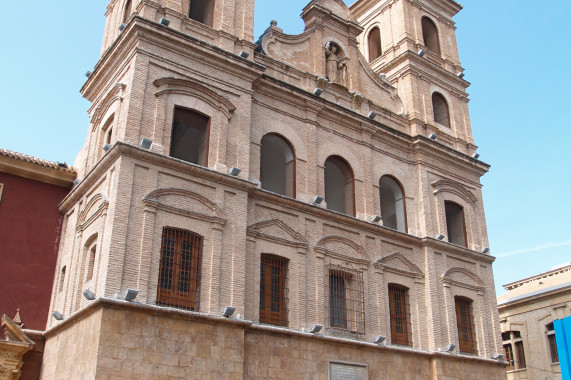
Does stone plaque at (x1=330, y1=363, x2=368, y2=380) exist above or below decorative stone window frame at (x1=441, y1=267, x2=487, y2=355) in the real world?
below

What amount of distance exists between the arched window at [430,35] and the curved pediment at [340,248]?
35.5 feet

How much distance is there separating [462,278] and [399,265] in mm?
2763

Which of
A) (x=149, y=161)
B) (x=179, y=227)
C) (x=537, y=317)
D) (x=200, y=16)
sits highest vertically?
(x=200, y=16)

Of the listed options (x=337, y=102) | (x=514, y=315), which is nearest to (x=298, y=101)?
(x=337, y=102)

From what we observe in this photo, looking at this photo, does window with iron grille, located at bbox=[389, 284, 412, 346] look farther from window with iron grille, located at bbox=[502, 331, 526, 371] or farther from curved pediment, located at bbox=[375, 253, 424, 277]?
window with iron grille, located at bbox=[502, 331, 526, 371]

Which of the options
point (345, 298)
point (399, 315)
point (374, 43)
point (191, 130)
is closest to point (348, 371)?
point (345, 298)

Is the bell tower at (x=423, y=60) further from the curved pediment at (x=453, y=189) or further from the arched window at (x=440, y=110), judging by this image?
the curved pediment at (x=453, y=189)

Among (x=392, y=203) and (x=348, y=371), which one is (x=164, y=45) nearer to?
(x=392, y=203)

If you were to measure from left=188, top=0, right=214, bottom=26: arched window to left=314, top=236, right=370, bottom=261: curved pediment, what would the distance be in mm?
7170

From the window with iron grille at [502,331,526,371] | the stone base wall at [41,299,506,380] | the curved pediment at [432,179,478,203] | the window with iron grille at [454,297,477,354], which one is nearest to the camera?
the stone base wall at [41,299,506,380]

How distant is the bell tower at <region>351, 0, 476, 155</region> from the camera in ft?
74.1

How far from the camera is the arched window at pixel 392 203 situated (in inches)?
794

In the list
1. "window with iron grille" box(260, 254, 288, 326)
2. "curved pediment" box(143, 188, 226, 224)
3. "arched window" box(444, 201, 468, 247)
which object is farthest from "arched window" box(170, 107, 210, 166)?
"arched window" box(444, 201, 468, 247)

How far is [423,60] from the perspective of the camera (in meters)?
23.2
